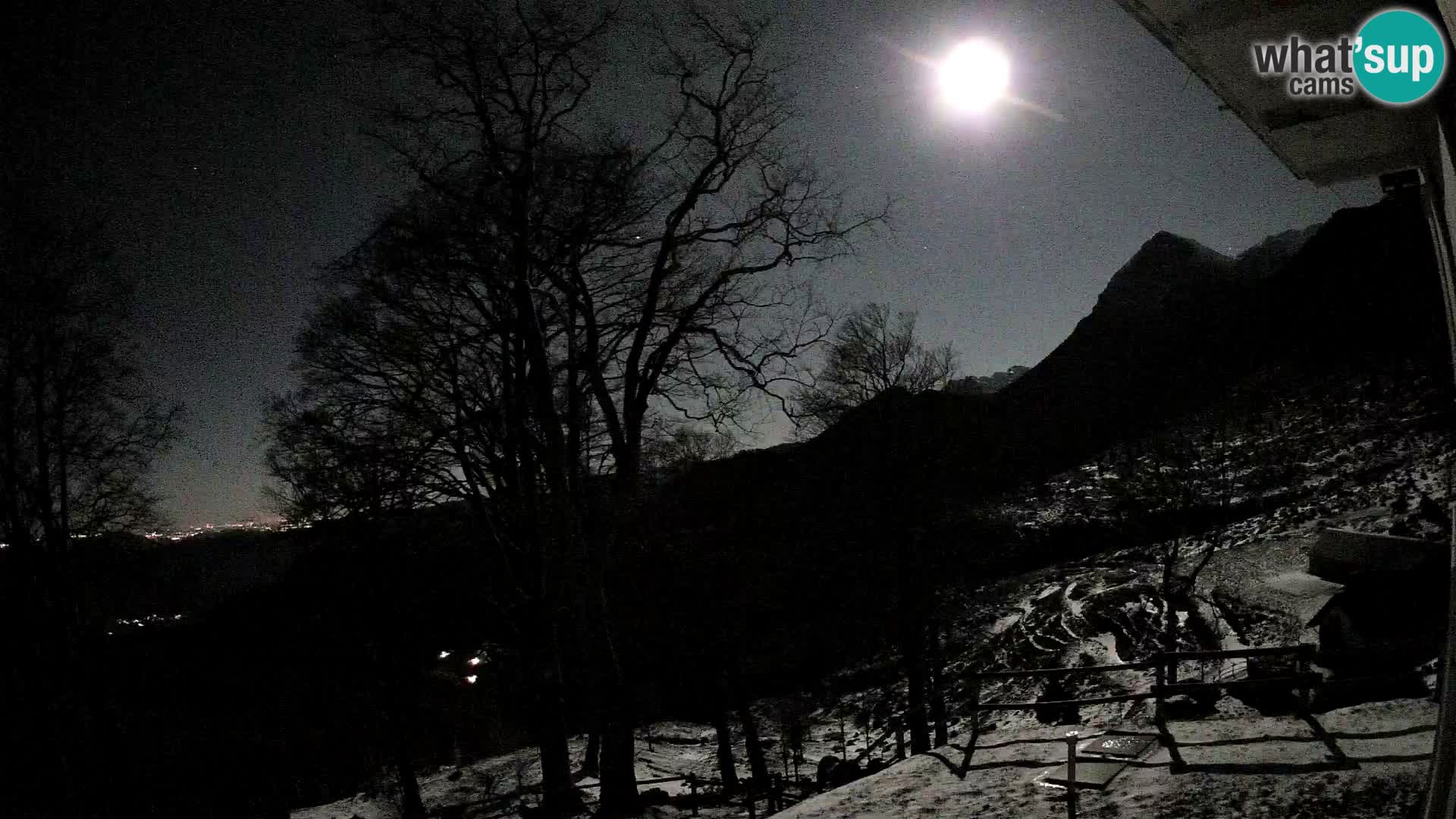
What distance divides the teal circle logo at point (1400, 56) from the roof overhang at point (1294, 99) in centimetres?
4

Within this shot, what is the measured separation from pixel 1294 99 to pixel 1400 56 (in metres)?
0.42

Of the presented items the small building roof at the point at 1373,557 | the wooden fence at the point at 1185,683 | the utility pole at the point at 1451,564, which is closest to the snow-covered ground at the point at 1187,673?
the wooden fence at the point at 1185,683

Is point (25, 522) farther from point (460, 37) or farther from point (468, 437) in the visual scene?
point (460, 37)

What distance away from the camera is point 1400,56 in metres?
2.57

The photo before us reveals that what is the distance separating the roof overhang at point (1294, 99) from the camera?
2566 mm

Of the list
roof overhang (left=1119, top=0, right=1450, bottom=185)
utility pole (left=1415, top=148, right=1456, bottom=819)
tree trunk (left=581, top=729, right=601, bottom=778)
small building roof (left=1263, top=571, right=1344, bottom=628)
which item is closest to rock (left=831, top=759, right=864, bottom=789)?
tree trunk (left=581, top=729, right=601, bottom=778)

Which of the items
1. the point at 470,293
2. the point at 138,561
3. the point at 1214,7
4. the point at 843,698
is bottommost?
the point at 843,698

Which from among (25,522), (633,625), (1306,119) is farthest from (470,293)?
(633,625)

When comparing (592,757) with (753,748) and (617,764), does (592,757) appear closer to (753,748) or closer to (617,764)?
(753,748)

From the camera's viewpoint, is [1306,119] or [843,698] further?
[843,698]

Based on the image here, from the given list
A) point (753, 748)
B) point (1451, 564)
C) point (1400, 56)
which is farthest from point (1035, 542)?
point (1400, 56)

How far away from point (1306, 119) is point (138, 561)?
18.2 metres

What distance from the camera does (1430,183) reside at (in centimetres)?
301

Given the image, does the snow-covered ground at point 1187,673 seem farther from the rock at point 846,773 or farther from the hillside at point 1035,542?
the rock at point 846,773
